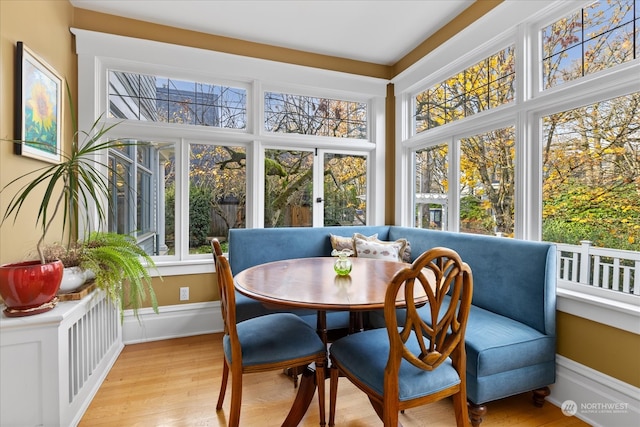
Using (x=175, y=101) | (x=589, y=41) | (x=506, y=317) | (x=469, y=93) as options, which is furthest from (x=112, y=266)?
(x=589, y=41)

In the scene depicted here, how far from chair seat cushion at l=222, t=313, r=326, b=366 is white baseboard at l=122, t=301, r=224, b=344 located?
142cm

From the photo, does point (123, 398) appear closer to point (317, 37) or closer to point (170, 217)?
point (170, 217)

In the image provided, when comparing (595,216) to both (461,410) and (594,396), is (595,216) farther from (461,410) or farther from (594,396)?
(461,410)

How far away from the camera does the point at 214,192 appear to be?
122 inches

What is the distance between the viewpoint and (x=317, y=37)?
301 centimetres

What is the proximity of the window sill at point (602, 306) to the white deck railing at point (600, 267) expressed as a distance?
40 mm

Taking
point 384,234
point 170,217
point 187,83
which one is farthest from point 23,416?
point 384,234

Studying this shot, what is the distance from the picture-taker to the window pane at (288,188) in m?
3.28

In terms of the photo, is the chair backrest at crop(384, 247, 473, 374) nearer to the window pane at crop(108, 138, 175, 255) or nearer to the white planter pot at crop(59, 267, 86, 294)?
the white planter pot at crop(59, 267, 86, 294)

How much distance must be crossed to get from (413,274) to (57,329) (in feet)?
5.44

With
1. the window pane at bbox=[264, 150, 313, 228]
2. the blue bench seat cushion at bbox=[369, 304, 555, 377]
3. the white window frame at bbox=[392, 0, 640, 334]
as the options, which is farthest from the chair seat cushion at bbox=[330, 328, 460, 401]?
the window pane at bbox=[264, 150, 313, 228]

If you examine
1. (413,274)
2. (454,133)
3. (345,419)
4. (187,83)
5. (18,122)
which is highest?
(187,83)

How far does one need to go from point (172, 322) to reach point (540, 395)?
2761mm

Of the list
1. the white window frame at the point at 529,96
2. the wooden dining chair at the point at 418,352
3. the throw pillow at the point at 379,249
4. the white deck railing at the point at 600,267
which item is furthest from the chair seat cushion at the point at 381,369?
the throw pillow at the point at 379,249
